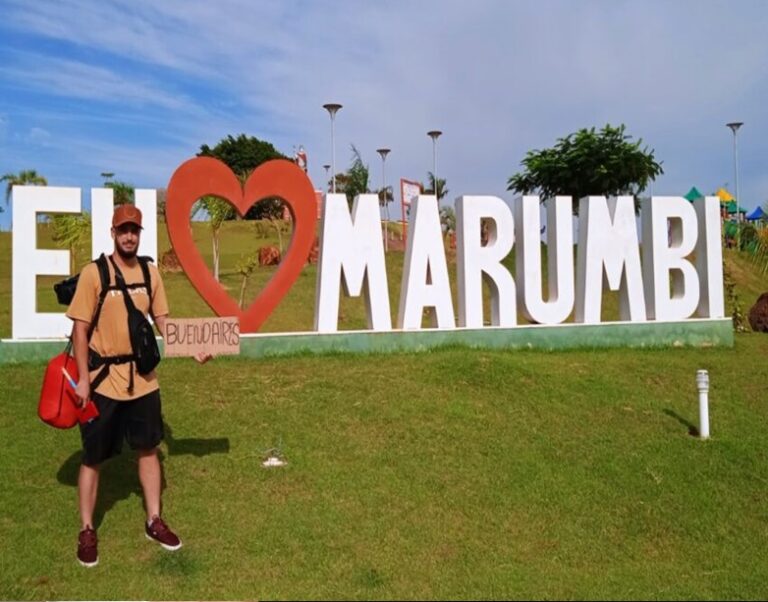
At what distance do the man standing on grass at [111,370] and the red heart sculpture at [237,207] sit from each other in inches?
218

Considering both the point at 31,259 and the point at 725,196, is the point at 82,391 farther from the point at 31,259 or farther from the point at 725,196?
the point at 725,196

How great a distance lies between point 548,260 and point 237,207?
5045 mm

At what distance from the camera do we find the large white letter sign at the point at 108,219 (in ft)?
32.7

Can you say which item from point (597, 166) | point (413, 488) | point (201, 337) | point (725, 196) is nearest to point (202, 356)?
point (201, 337)

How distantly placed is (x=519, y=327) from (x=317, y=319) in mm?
3187

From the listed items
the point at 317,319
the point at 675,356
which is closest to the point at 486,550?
the point at 317,319

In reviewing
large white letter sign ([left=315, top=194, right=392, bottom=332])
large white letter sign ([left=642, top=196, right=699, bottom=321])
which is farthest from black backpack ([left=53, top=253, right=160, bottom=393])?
large white letter sign ([left=642, top=196, right=699, bottom=321])

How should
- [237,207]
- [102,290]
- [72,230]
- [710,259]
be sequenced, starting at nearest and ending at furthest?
[102,290] < [237,207] < [710,259] < [72,230]

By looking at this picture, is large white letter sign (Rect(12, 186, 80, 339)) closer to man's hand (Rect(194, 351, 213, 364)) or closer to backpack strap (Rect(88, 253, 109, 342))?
man's hand (Rect(194, 351, 213, 364))

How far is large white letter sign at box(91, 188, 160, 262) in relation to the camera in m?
9.95

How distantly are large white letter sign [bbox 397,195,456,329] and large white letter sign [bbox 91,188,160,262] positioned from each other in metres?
3.71

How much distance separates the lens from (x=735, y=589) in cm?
437

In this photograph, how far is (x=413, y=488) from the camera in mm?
5965

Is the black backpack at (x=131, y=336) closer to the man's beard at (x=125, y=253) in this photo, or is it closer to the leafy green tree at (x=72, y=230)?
the man's beard at (x=125, y=253)
